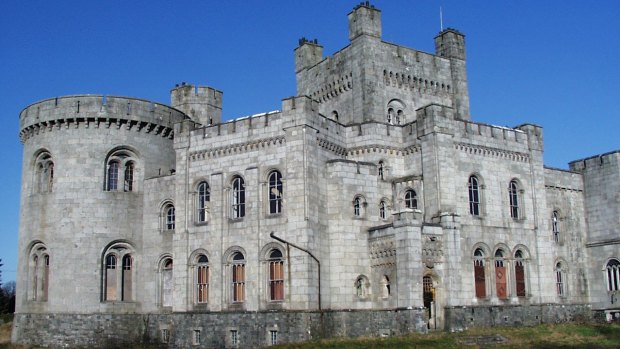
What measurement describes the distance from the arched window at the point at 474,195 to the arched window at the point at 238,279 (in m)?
12.5

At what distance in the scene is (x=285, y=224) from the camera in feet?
110

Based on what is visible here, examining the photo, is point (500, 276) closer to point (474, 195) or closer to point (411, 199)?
point (474, 195)

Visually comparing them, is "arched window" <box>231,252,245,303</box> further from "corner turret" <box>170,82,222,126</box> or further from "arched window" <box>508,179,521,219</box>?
"arched window" <box>508,179,521,219</box>

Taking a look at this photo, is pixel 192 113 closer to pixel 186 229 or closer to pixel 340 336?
pixel 186 229

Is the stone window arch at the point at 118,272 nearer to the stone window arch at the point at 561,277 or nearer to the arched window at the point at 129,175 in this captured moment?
the arched window at the point at 129,175

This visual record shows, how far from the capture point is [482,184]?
38.1 metres

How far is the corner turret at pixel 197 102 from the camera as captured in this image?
46812 mm

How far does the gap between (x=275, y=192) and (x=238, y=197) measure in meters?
2.36

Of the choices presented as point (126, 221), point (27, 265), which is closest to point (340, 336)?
point (126, 221)

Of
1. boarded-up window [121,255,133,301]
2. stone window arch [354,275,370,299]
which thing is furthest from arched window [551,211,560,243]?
boarded-up window [121,255,133,301]

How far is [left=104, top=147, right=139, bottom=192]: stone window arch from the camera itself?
3919 centimetres

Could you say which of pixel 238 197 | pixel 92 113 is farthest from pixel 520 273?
pixel 92 113

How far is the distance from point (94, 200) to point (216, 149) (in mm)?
7627

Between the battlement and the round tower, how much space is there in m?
27.4
